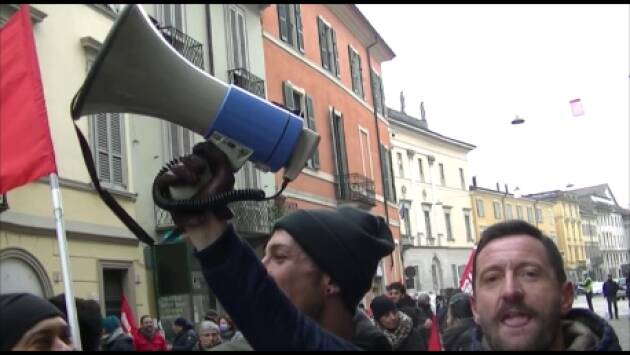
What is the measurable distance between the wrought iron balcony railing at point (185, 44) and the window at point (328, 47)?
302 inches

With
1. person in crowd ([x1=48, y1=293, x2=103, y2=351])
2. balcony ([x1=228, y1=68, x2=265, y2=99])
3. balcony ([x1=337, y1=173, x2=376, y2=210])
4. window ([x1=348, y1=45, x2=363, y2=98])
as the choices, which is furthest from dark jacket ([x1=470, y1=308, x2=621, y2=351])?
window ([x1=348, y1=45, x2=363, y2=98])

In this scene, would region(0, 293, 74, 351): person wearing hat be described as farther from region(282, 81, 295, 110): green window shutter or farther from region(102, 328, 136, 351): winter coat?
region(282, 81, 295, 110): green window shutter

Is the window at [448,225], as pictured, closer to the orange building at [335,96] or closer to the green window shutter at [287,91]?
the orange building at [335,96]

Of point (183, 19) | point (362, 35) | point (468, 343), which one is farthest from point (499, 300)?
point (362, 35)

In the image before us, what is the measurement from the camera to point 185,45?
14930mm

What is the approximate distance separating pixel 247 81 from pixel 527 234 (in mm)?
15318

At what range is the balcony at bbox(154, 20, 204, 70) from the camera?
1437cm

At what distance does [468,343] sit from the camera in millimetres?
2385

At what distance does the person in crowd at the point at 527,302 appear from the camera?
2.01 meters

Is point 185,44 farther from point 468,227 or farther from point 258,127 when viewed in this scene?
point 468,227

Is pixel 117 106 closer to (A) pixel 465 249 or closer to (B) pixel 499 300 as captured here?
(B) pixel 499 300

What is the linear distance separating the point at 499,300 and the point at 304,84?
19.1m

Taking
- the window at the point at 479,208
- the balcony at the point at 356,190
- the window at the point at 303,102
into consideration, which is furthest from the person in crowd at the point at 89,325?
the window at the point at 479,208

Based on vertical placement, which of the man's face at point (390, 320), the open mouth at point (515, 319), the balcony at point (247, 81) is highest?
the balcony at point (247, 81)
